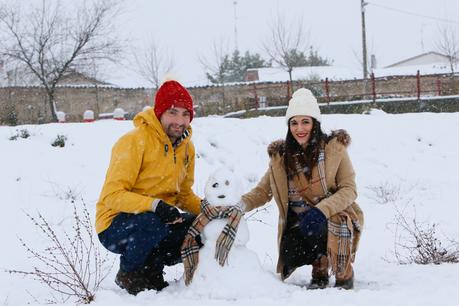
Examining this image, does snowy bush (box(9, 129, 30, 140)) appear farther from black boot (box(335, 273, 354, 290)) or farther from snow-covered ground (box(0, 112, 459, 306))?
black boot (box(335, 273, 354, 290))

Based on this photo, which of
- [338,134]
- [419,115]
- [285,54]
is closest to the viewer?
[338,134]

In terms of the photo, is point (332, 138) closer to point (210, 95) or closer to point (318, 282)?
point (318, 282)

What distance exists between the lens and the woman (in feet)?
11.3

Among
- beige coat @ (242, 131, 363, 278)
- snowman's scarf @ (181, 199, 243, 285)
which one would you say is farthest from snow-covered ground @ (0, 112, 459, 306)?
beige coat @ (242, 131, 363, 278)

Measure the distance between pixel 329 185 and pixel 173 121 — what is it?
1.21m

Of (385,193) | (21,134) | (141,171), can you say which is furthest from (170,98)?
(21,134)

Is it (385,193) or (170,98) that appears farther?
(385,193)

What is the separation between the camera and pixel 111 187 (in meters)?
3.36

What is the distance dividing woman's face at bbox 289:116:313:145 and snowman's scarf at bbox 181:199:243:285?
727mm

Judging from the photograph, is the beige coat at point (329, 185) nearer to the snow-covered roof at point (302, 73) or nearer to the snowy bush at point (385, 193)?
the snowy bush at point (385, 193)

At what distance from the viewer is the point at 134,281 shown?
3.44 meters

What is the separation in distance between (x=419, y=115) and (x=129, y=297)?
10062 mm

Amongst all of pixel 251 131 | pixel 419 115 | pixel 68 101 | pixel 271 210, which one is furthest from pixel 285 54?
pixel 271 210

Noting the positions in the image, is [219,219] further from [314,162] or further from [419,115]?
[419,115]
